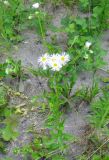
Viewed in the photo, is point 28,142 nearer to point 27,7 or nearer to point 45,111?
point 45,111

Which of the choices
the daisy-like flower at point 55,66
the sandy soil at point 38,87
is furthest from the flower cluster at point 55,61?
the sandy soil at point 38,87

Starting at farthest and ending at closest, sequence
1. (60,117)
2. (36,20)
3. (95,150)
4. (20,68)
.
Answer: (36,20), (20,68), (60,117), (95,150)

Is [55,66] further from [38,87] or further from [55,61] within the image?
[38,87]

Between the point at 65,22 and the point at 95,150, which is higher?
the point at 65,22

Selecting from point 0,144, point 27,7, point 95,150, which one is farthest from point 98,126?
point 27,7

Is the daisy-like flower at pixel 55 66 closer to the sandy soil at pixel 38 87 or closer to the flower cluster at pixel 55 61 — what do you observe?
the flower cluster at pixel 55 61

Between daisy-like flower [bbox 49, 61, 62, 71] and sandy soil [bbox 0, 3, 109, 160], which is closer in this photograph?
daisy-like flower [bbox 49, 61, 62, 71]

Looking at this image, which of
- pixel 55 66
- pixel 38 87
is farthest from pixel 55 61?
pixel 38 87

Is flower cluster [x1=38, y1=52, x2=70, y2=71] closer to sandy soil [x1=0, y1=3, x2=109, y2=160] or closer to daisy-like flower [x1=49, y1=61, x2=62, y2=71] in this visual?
daisy-like flower [x1=49, y1=61, x2=62, y2=71]

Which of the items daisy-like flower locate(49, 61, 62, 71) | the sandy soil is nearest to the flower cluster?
daisy-like flower locate(49, 61, 62, 71)

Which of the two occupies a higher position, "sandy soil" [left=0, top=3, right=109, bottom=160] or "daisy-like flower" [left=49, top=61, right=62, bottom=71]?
"daisy-like flower" [left=49, top=61, right=62, bottom=71]

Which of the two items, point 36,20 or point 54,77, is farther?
point 36,20
